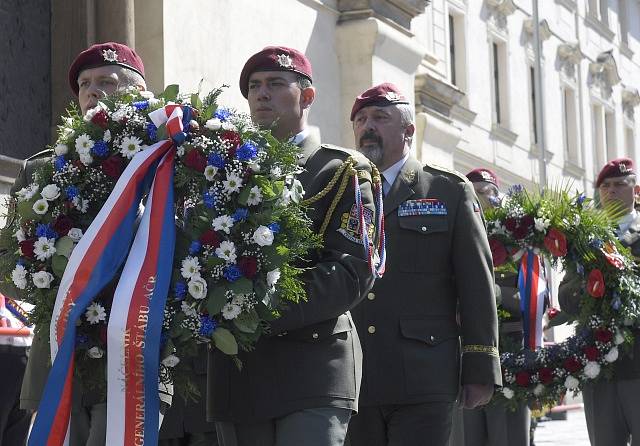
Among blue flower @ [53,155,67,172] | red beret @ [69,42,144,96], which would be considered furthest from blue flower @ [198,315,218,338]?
red beret @ [69,42,144,96]

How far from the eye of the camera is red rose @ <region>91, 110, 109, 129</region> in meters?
4.53

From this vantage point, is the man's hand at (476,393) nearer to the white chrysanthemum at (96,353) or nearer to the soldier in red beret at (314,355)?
the soldier in red beret at (314,355)

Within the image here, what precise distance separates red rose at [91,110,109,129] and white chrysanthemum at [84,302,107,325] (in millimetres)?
592

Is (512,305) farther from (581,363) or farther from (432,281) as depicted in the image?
(432,281)

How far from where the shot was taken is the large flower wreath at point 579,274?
824cm

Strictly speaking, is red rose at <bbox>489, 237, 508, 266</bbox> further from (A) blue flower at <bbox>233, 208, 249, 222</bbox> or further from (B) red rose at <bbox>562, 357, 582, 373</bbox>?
(A) blue flower at <bbox>233, 208, 249, 222</bbox>

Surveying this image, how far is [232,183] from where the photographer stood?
4.35 meters

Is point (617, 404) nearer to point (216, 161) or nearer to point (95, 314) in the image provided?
point (216, 161)

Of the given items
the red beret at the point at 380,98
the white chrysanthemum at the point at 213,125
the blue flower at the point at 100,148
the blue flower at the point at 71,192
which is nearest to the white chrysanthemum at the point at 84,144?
the blue flower at the point at 100,148

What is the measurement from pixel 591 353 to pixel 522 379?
434mm

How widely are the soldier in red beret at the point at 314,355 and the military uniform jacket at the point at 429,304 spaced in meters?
1.05

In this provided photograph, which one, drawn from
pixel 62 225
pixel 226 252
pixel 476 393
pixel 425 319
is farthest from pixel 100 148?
pixel 476 393

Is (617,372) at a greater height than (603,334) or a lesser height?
lesser

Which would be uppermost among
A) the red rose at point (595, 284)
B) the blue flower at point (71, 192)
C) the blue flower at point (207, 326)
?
the red rose at point (595, 284)
